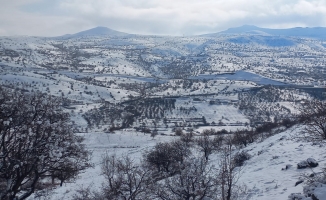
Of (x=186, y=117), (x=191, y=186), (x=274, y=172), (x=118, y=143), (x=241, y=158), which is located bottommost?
(x=186, y=117)

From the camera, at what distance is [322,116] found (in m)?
13.6

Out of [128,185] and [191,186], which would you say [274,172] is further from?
[128,185]

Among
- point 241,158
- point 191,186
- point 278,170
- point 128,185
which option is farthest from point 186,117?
point 191,186

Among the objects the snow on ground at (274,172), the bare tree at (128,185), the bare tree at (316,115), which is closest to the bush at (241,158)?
the snow on ground at (274,172)

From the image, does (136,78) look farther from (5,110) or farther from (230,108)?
(5,110)

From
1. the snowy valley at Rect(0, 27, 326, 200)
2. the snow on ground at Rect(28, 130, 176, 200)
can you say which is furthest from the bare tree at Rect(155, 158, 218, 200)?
the snow on ground at Rect(28, 130, 176, 200)

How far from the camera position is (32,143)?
10406 millimetres

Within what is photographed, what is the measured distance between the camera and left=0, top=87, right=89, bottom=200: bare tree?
9.59 m

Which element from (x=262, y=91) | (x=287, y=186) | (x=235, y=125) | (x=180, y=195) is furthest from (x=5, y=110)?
(x=262, y=91)

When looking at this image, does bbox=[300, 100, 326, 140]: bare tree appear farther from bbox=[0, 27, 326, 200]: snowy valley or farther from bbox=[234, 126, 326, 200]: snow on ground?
bbox=[234, 126, 326, 200]: snow on ground

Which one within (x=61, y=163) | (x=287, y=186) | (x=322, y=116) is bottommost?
(x=287, y=186)

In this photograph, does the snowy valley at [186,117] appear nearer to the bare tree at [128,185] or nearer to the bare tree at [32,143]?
the bare tree at [128,185]

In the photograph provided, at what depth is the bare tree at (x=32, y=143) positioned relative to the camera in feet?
31.5

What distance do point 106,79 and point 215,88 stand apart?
53.6 m
